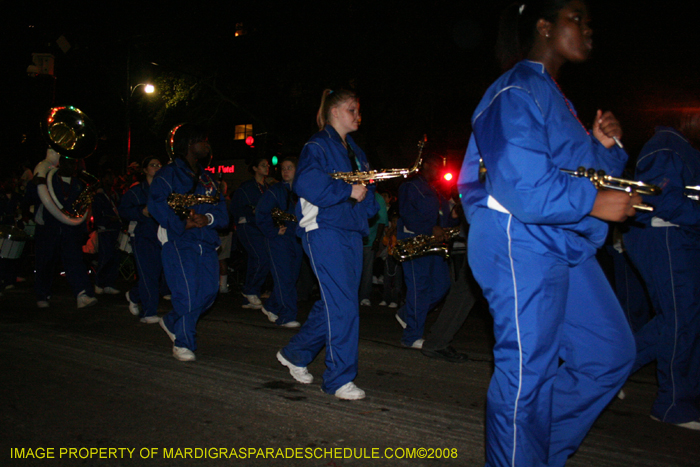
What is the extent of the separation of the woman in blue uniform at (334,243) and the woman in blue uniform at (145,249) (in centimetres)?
365

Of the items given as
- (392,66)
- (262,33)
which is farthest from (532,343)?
(262,33)

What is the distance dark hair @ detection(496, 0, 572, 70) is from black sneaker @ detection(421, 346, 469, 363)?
339cm

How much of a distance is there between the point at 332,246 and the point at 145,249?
174 inches

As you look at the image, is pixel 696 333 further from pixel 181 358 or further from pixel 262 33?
pixel 262 33

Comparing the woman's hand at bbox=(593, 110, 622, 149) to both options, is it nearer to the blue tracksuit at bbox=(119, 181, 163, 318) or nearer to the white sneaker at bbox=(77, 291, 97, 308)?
the blue tracksuit at bbox=(119, 181, 163, 318)

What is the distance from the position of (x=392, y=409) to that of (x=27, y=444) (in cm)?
220

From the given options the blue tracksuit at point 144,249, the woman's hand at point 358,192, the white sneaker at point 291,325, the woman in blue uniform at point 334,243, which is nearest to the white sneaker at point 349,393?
the woman in blue uniform at point 334,243

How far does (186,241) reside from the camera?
16.9 ft

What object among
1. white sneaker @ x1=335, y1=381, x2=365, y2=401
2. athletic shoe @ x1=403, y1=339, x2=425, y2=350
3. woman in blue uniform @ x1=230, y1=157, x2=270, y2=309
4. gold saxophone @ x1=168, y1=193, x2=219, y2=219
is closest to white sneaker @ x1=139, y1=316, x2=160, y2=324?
woman in blue uniform @ x1=230, y1=157, x2=270, y2=309

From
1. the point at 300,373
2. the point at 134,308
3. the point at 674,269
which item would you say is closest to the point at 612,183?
the point at 674,269

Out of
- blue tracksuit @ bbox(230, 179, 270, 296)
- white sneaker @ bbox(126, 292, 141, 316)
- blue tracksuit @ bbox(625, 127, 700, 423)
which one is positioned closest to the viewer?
blue tracksuit @ bbox(625, 127, 700, 423)

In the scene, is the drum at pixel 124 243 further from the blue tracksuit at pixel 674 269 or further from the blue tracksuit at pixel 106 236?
the blue tracksuit at pixel 674 269

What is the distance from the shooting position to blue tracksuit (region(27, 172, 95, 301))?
811cm

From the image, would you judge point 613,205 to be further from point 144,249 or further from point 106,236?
point 106,236
